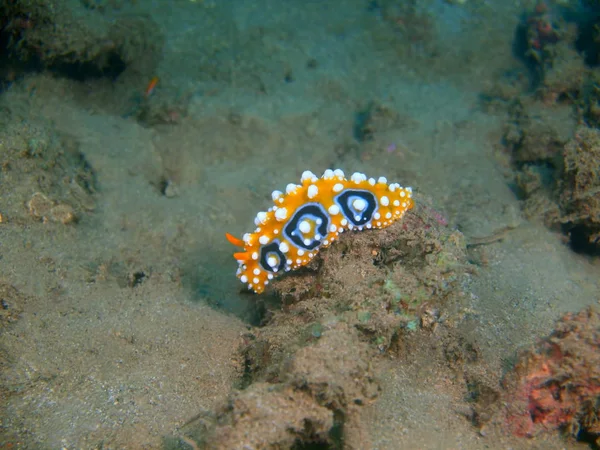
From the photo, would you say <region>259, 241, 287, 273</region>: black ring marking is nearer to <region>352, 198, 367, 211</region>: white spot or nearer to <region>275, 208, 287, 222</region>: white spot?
<region>275, 208, 287, 222</region>: white spot

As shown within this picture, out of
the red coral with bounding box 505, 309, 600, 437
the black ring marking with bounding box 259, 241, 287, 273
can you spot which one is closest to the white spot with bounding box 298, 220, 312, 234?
the black ring marking with bounding box 259, 241, 287, 273

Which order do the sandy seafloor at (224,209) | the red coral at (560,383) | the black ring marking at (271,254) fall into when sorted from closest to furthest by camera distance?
the red coral at (560,383) → the sandy seafloor at (224,209) → the black ring marking at (271,254)

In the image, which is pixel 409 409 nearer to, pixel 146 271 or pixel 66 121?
pixel 146 271

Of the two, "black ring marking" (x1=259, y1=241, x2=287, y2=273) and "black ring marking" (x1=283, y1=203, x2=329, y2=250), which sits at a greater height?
"black ring marking" (x1=283, y1=203, x2=329, y2=250)

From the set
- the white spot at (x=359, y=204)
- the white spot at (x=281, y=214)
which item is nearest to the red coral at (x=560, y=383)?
the white spot at (x=359, y=204)

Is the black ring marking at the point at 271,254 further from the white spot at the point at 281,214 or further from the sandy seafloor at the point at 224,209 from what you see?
the sandy seafloor at the point at 224,209

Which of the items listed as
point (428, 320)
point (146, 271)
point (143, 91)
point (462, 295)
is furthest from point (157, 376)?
point (143, 91)
